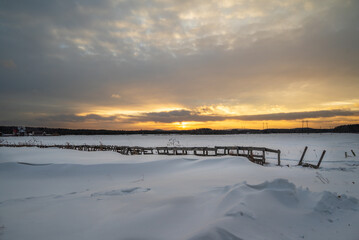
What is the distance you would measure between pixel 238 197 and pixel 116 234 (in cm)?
285

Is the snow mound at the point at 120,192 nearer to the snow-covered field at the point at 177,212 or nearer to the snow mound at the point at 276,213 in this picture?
the snow-covered field at the point at 177,212

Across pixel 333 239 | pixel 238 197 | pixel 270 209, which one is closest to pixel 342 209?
pixel 333 239

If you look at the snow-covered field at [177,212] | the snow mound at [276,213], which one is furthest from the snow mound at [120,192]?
the snow mound at [276,213]

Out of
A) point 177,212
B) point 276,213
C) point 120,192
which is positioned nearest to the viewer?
point 177,212

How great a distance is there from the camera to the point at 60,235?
326 cm

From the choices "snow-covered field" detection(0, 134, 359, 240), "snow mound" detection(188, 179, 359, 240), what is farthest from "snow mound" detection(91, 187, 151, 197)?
"snow mound" detection(188, 179, 359, 240)

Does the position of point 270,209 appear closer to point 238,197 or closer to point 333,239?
point 238,197

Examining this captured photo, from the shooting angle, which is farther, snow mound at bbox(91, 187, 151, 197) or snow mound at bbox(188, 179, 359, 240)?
snow mound at bbox(91, 187, 151, 197)

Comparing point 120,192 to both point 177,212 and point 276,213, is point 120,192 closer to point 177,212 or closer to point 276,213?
point 177,212

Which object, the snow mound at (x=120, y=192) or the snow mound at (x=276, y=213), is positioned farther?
the snow mound at (x=120, y=192)

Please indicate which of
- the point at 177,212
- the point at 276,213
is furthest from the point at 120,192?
the point at 276,213

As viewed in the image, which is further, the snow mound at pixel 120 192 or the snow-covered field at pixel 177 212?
the snow mound at pixel 120 192

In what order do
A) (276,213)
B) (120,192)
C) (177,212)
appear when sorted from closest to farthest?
(177,212), (276,213), (120,192)

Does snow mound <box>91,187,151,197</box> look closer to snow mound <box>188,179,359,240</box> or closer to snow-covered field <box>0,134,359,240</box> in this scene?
snow-covered field <box>0,134,359,240</box>
